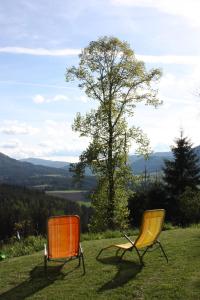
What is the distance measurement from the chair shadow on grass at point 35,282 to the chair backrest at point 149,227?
153 centimetres

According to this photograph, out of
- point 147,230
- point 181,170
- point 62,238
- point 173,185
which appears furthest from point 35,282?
point 181,170

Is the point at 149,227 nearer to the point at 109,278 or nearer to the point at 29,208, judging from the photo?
the point at 109,278

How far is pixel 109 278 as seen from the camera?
8.70 metres

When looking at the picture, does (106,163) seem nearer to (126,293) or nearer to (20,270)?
(20,270)

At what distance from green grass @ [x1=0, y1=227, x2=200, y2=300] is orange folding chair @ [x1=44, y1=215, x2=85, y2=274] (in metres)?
0.38

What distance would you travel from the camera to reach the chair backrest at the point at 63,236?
9.26 m

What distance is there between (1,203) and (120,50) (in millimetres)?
110077

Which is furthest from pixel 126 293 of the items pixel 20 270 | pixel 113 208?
pixel 113 208

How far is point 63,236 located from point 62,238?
1.8 inches

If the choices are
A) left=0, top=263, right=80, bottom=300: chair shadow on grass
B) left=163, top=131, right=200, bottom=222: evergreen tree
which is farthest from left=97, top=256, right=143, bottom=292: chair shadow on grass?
left=163, top=131, right=200, bottom=222: evergreen tree

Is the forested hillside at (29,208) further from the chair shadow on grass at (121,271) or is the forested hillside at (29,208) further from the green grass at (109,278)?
the chair shadow on grass at (121,271)

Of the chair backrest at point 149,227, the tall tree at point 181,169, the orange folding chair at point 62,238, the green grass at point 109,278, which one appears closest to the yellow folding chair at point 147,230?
the chair backrest at point 149,227

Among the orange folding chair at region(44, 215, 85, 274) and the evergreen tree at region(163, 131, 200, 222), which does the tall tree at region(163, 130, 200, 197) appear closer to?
the evergreen tree at region(163, 131, 200, 222)

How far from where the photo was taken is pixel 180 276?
8.52 m
